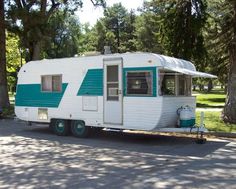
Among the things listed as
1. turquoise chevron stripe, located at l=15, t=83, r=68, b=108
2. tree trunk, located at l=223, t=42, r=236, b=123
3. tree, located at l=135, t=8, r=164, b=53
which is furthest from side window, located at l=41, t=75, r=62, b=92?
tree, located at l=135, t=8, r=164, b=53

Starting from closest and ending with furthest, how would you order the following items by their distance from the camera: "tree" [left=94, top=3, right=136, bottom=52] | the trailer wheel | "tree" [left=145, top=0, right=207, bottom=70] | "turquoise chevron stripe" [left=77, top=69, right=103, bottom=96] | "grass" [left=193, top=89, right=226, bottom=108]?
"turquoise chevron stripe" [left=77, top=69, right=103, bottom=96], the trailer wheel, "tree" [left=145, top=0, right=207, bottom=70], "grass" [left=193, top=89, right=226, bottom=108], "tree" [left=94, top=3, right=136, bottom=52]

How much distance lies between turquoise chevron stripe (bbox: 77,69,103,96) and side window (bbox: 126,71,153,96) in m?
1.14

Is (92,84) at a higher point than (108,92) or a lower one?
higher

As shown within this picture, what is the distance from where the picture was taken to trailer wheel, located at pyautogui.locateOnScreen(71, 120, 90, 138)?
16.1 metres

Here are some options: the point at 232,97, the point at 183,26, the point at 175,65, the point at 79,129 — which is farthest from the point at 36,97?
the point at 183,26

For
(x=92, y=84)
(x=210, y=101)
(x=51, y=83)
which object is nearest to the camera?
(x=92, y=84)

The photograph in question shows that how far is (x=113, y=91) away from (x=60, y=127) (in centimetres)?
284

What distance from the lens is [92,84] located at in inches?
623

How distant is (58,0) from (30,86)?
15.0 m

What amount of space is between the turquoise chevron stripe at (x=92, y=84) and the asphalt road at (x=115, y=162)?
162cm

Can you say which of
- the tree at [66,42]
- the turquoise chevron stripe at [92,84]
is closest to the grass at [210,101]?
the turquoise chevron stripe at [92,84]

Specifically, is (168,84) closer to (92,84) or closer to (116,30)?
(92,84)

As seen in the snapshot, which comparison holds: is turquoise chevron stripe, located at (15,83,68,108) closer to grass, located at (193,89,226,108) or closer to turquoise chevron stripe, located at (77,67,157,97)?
turquoise chevron stripe, located at (77,67,157,97)

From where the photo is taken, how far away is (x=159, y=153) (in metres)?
12.5
